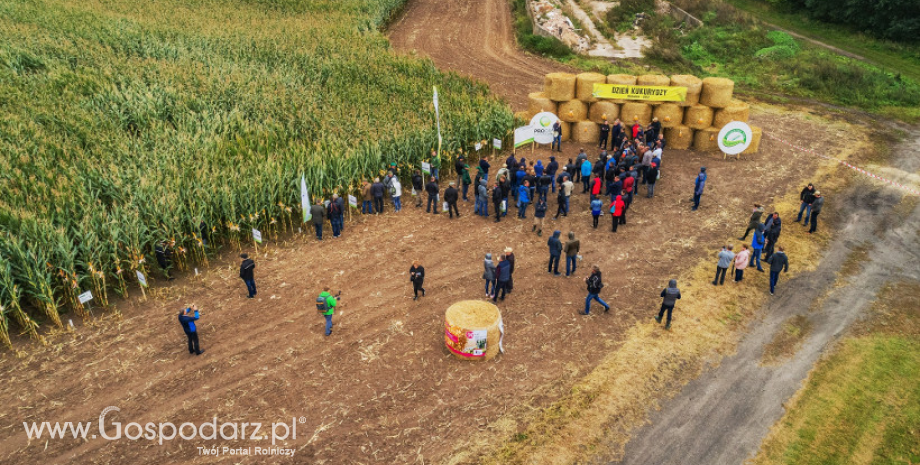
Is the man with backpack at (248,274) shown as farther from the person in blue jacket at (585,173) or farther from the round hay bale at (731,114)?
the round hay bale at (731,114)

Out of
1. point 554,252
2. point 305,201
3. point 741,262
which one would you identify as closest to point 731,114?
point 741,262

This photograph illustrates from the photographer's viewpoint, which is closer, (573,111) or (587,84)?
(587,84)

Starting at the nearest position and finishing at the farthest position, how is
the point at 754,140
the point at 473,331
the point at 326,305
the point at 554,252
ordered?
the point at 473,331
the point at 326,305
the point at 554,252
the point at 754,140

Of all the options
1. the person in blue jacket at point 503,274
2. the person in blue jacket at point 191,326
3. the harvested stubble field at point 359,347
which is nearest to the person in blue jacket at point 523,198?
the harvested stubble field at point 359,347

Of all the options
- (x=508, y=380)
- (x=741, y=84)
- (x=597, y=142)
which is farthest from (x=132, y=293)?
(x=741, y=84)

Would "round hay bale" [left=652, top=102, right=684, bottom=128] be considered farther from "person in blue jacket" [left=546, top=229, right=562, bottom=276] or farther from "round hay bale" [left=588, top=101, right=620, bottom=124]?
"person in blue jacket" [left=546, top=229, right=562, bottom=276]

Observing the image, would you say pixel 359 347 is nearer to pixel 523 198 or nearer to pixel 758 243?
pixel 523 198

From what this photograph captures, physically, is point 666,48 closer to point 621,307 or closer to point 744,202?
point 744,202
